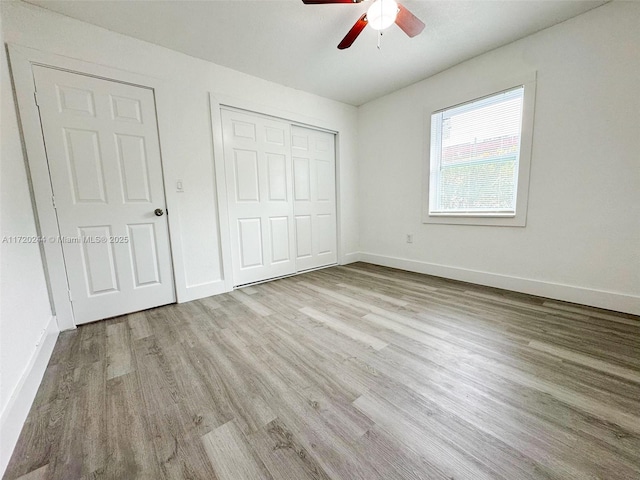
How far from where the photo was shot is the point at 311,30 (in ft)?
7.03

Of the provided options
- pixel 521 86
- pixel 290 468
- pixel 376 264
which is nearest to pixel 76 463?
pixel 290 468

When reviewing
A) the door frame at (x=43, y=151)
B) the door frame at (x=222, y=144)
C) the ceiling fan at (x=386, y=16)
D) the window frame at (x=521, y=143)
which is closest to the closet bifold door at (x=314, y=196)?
the door frame at (x=222, y=144)

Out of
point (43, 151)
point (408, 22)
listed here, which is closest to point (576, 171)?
point (408, 22)

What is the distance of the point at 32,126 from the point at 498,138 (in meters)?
4.13

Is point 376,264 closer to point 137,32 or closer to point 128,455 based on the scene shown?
point 128,455

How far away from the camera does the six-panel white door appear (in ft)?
6.36

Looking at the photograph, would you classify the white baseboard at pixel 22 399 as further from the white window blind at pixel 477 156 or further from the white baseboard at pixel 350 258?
the white window blind at pixel 477 156

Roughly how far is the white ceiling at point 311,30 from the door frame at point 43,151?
1.21ft

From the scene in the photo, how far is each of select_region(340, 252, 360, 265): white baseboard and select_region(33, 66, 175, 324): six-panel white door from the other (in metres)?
2.51

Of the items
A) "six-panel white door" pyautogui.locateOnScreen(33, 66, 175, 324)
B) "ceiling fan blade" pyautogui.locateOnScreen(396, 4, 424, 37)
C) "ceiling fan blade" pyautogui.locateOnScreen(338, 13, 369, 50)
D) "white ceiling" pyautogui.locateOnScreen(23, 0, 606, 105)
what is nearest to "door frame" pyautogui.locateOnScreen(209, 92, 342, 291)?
"white ceiling" pyautogui.locateOnScreen(23, 0, 606, 105)

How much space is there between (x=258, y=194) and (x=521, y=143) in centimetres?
285

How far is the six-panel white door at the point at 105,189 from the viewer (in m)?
1.94

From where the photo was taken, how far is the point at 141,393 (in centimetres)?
129

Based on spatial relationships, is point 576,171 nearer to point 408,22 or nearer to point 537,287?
point 537,287
